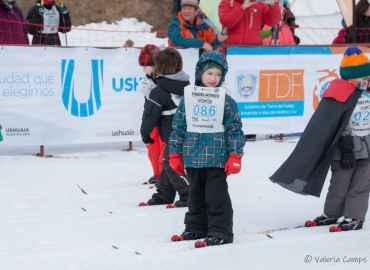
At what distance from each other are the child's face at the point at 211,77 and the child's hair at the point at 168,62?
49.9 inches

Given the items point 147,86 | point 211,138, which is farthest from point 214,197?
point 147,86

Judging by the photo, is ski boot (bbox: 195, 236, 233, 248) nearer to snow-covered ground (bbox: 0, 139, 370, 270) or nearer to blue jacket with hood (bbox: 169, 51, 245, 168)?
snow-covered ground (bbox: 0, 139, 370, 270)

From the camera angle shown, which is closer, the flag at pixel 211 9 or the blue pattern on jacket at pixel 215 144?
the blue pattern on jacket at pixel 215 144

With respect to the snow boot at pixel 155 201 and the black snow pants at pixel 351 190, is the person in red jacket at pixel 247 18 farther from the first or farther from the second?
the black snow pants at pixel 351 190

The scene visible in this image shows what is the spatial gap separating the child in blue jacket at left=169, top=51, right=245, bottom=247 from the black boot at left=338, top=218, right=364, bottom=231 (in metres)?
1.02

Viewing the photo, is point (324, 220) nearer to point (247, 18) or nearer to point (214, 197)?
point (214, 197)

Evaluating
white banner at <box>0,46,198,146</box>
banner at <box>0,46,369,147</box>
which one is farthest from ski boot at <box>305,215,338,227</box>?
white banner at <box>0,46,198,146</box>

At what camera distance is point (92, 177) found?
8.07 meters

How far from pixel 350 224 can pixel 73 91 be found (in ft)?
16.0

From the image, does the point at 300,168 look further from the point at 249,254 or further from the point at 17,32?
the point at 17,32

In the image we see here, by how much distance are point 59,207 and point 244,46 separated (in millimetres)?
4473

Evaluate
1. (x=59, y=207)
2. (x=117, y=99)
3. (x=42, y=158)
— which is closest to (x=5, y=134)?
(x=42, y=158)

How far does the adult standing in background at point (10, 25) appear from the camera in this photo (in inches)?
403

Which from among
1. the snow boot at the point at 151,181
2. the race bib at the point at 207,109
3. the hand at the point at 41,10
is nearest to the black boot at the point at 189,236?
the race bib at the point at 207,109
